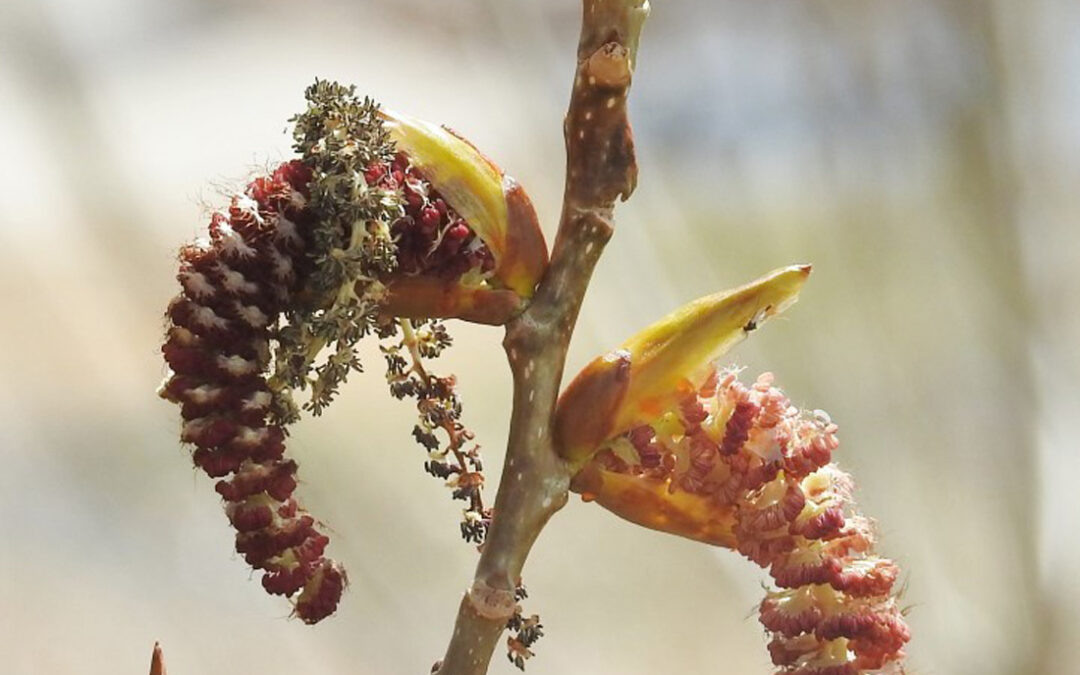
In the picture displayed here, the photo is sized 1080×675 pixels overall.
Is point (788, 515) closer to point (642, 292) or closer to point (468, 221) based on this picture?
point (468, 221)

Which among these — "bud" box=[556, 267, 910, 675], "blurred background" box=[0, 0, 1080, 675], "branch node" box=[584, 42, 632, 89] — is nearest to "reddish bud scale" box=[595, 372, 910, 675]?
"bud" box=[556, 267, 910, 675]

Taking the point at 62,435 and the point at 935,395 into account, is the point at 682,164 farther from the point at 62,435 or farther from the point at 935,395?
the point at 62,435

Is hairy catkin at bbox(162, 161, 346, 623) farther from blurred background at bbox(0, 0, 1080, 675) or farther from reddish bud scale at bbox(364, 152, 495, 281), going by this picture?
blurred background at bbox(0, 0, 1080, 675)

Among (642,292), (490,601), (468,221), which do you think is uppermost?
(642,292)

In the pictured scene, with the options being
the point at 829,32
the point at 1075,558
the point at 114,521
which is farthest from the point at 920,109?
the point at 114,521

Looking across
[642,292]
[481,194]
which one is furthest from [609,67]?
[642,292]
